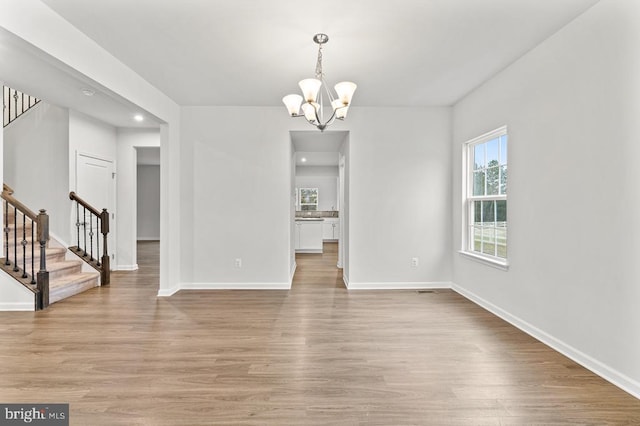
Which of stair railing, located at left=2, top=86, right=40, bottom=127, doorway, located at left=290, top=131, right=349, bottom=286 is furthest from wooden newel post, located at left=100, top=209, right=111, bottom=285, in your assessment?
doorway, located at left=290, top=131, right=349, bottom=286

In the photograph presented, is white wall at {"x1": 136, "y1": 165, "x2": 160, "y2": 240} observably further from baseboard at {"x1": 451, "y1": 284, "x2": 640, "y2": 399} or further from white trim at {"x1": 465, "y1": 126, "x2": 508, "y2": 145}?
baseboard at {"x1": 451, "y1": 284, "x2": 640, "y2": 399}

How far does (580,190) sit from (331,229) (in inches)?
326

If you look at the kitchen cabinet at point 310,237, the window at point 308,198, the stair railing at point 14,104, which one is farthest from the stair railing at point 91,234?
the window at point 308,198

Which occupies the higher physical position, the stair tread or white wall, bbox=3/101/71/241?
white wall, bbox=3/101/71/241

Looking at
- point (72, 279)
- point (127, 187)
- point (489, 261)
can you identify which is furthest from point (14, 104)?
point (489, 261)

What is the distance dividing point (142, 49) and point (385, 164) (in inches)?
126

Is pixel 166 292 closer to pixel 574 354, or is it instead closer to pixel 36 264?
pixel 36 264

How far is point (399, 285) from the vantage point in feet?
15.6

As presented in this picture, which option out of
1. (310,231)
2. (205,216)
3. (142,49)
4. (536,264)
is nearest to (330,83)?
(142,49)

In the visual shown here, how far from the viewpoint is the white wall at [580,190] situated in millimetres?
2098

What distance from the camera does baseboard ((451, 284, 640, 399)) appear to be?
2.09 meters

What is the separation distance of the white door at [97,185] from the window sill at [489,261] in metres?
5.77

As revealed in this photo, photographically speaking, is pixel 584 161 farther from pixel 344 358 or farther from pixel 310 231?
pixel 310 231

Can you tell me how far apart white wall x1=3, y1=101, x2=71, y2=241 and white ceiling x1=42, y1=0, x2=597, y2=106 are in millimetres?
2504
